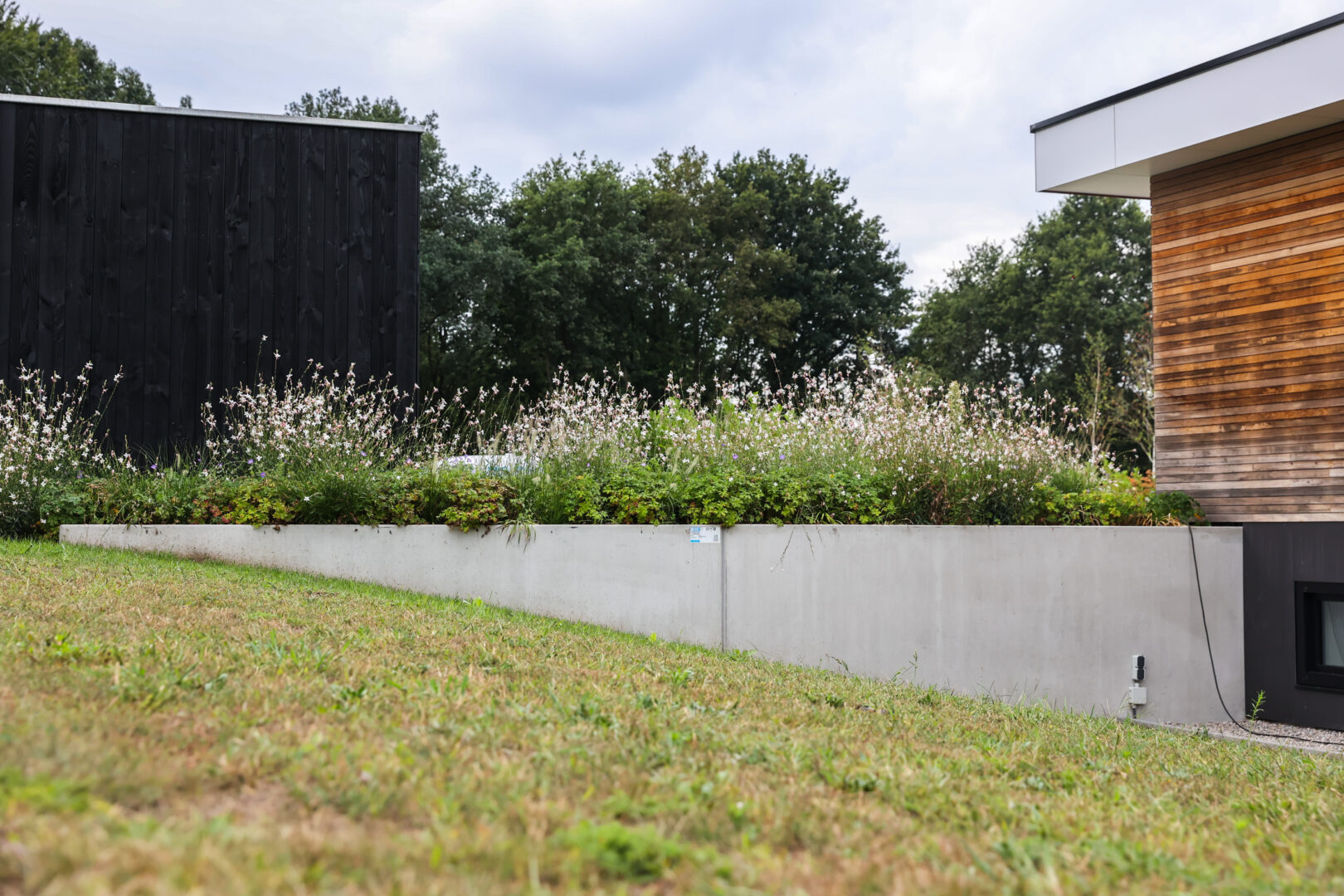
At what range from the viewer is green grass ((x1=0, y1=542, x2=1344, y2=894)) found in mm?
2033

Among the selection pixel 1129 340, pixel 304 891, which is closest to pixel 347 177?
pixel 304 891

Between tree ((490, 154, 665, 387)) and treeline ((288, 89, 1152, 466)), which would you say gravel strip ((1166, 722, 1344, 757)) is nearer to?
treeline ((288, 89, 1152, 466))

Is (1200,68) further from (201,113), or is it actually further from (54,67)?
(54,67)

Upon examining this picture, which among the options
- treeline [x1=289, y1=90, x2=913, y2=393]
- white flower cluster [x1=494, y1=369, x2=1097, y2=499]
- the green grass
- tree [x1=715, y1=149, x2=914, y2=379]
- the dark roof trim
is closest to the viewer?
the green grass

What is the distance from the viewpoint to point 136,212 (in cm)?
1116

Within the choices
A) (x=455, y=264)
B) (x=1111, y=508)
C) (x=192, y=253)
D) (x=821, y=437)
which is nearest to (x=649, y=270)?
(x=455, y=264)

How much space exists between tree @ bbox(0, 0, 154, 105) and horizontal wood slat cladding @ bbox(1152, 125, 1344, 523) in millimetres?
22278

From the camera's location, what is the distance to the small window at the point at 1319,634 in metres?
7.90

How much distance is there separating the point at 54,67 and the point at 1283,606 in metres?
29.6

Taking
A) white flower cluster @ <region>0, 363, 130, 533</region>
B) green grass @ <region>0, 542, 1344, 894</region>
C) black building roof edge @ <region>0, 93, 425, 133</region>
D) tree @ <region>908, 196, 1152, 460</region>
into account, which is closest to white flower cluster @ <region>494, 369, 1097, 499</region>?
green grass @ <region>0, 542, 1344, 894</region>

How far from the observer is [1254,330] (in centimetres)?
875

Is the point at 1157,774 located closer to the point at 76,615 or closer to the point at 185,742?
the point at 185,742

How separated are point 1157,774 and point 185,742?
360cm

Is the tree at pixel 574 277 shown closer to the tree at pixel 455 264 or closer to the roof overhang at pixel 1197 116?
the tree at pixel 455 264
